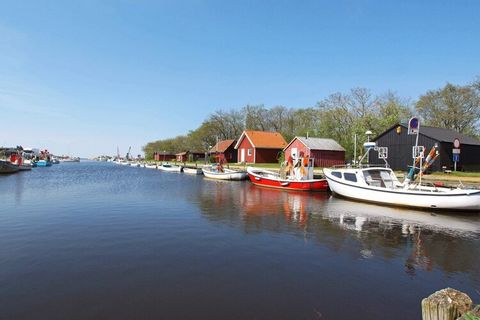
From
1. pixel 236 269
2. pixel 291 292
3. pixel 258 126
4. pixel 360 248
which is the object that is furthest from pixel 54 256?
pixel 258 126

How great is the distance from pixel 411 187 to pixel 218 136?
252 feet

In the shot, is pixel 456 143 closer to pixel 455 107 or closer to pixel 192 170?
pixel 455 107

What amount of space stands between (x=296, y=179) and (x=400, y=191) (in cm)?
1232

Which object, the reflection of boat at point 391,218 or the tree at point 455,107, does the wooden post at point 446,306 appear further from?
the tree at point 455,107

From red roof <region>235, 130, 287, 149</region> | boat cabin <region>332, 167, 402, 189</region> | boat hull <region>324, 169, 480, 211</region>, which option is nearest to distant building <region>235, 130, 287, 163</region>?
red roof <region>235, 130, 287, 149</region>

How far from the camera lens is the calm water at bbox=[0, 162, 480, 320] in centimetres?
711

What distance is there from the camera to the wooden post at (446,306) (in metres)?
4.29

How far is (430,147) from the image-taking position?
33.6 metres

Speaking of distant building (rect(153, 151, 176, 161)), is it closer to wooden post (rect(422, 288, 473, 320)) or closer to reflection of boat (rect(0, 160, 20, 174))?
reflection of boat (rect(0, 160, 20, 174))

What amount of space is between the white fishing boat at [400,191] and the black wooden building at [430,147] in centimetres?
1178

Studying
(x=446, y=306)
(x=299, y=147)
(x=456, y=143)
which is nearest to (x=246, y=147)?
(x=299, y=147)

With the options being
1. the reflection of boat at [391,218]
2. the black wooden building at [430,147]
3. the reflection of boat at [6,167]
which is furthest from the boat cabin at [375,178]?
the reflection of boat at [6,167]

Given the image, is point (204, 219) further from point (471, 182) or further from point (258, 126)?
point (258, 126)

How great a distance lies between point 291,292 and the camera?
788cm
